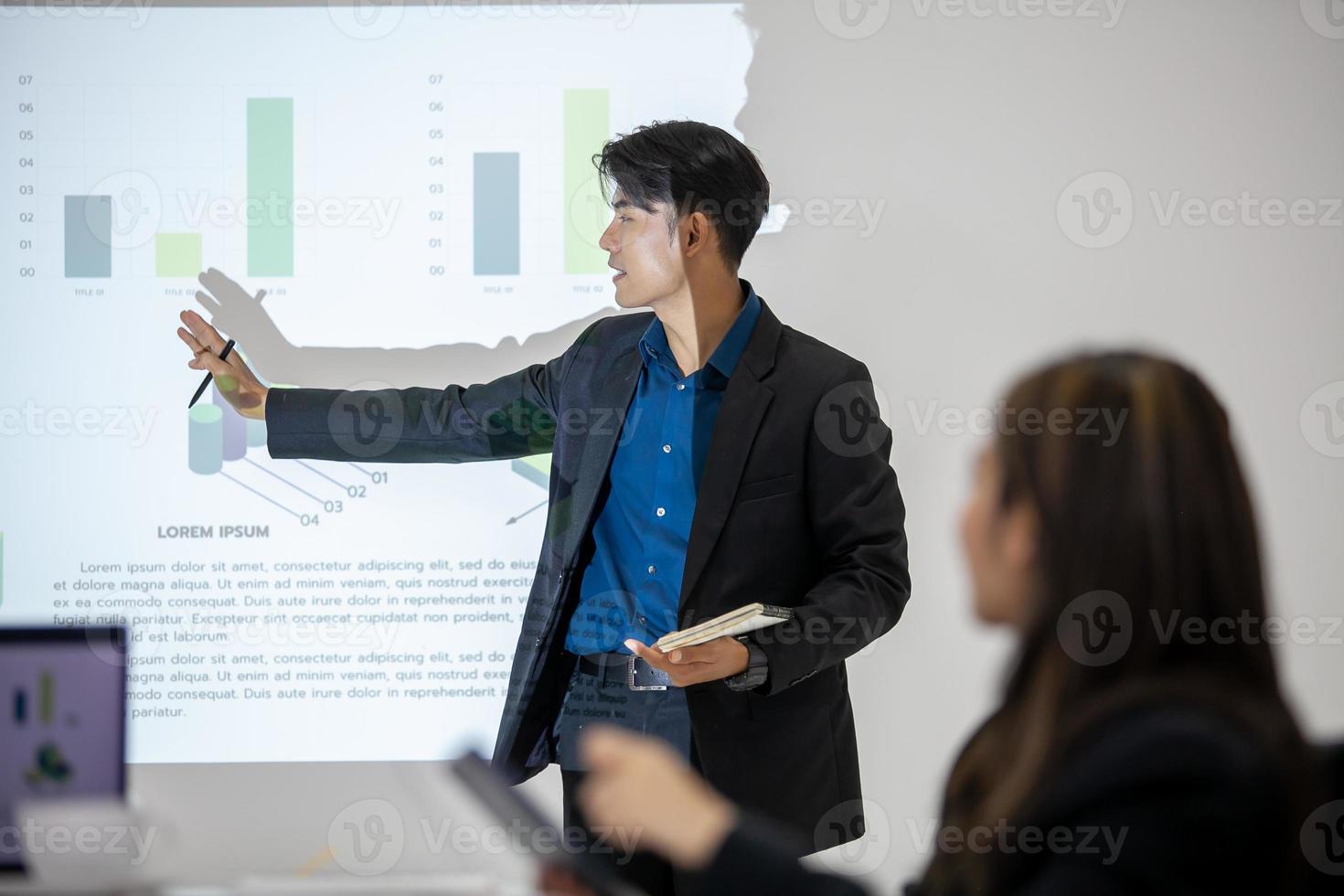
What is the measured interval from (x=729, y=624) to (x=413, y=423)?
968 millimetres

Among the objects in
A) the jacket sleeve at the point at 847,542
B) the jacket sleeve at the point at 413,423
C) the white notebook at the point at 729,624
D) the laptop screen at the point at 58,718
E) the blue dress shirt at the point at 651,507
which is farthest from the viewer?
the jacket sleeve at the point at 413,423

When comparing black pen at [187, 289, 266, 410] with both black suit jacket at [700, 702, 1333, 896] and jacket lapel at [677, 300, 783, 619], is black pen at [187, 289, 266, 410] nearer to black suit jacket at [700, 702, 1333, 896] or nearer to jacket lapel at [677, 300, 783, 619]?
jacket lapel at [677, 300, 783, 619]

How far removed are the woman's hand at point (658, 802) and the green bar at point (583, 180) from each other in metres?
1.91

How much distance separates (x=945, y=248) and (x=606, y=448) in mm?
1185

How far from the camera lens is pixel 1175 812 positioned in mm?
811

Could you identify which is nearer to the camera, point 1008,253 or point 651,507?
point 651,507

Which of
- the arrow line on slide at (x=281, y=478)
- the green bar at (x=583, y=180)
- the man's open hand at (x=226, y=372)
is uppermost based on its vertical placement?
the green bar at (x=583, y=180)

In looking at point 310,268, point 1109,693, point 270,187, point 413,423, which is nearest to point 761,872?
point 1109,693

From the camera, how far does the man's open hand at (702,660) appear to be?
169 cm

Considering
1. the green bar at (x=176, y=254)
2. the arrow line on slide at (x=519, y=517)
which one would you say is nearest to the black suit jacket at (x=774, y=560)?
the arrow line on slide at (x=519, y=517)

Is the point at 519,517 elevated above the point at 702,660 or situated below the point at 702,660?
above

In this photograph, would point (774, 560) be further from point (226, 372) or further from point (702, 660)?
point (226, 372)

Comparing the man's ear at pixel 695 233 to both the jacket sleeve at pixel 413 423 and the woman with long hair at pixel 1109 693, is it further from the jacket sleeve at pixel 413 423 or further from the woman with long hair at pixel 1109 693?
the woman with long hair at pixel 1109 693

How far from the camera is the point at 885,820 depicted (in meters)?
2.75
